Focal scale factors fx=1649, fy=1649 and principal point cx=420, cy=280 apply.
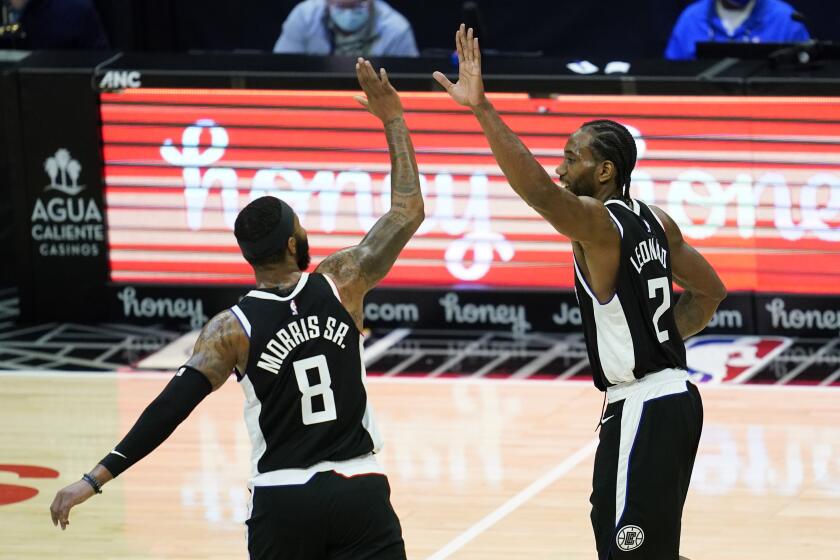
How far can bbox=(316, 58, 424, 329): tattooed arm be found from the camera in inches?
187

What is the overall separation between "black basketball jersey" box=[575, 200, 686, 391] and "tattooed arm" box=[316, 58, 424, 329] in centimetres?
55

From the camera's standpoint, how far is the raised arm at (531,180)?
4699 millimetres

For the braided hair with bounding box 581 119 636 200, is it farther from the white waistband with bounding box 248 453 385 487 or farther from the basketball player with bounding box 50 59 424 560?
the white waistband with bounding box 248 453 385 487

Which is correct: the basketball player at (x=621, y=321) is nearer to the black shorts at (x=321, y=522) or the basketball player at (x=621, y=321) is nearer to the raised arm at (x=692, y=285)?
the raised arm at (x=692, y=285)

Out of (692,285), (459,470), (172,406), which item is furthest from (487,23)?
(172,406)

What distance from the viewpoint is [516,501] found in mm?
7289

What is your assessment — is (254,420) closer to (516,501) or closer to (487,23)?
(516,501)

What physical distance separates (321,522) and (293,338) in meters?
0.50

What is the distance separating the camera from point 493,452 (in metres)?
8.05

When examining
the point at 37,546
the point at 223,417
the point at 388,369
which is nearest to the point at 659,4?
the point at 388,369

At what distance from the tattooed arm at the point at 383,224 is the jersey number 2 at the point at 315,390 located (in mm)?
233

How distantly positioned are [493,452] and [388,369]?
1.76 meters

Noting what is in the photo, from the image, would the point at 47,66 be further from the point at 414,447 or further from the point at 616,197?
the point at 616,197

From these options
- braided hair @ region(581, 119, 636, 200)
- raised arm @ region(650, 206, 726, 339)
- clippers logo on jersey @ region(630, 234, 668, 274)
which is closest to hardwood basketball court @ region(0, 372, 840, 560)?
raised arm @ region(650, 206, 726, 339)
